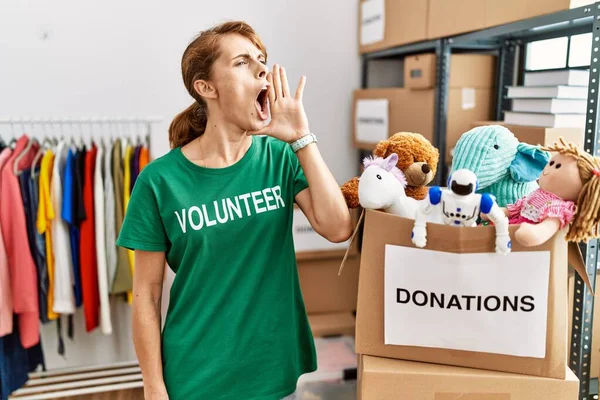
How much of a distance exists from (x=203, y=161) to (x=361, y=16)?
2031 millimetres

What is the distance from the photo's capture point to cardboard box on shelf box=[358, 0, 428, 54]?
2107 mm

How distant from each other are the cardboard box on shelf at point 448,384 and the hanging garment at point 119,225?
1.54 m

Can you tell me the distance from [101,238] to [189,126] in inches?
47.3

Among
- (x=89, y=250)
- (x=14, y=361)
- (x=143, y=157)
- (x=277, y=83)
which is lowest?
(x=14, y=361)

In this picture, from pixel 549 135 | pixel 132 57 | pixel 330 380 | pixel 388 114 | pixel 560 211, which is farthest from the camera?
pixel 132 57

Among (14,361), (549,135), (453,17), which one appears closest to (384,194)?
(549,135)

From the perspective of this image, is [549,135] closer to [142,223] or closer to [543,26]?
[543,26]

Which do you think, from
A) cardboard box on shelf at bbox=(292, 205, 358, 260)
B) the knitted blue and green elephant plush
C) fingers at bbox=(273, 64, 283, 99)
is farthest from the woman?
cardboard box on shelf at bbox=(292, 205, 358, 260)

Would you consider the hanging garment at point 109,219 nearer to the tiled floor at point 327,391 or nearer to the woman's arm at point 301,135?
the tiled floor at point 327,391

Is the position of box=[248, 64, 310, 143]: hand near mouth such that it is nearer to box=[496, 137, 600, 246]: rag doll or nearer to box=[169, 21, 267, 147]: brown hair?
box=[169, 21, 267, 147]: brown hair

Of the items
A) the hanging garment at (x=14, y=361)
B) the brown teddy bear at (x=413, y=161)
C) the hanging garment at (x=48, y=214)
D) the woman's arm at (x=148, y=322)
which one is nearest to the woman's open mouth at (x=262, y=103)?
the brown teddy bear at (x=413, y=161)

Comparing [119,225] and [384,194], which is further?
[119,225]

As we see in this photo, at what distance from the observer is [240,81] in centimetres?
98

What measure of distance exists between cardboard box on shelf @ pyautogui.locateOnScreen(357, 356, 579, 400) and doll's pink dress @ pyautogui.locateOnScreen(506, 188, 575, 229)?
0.81 feet
